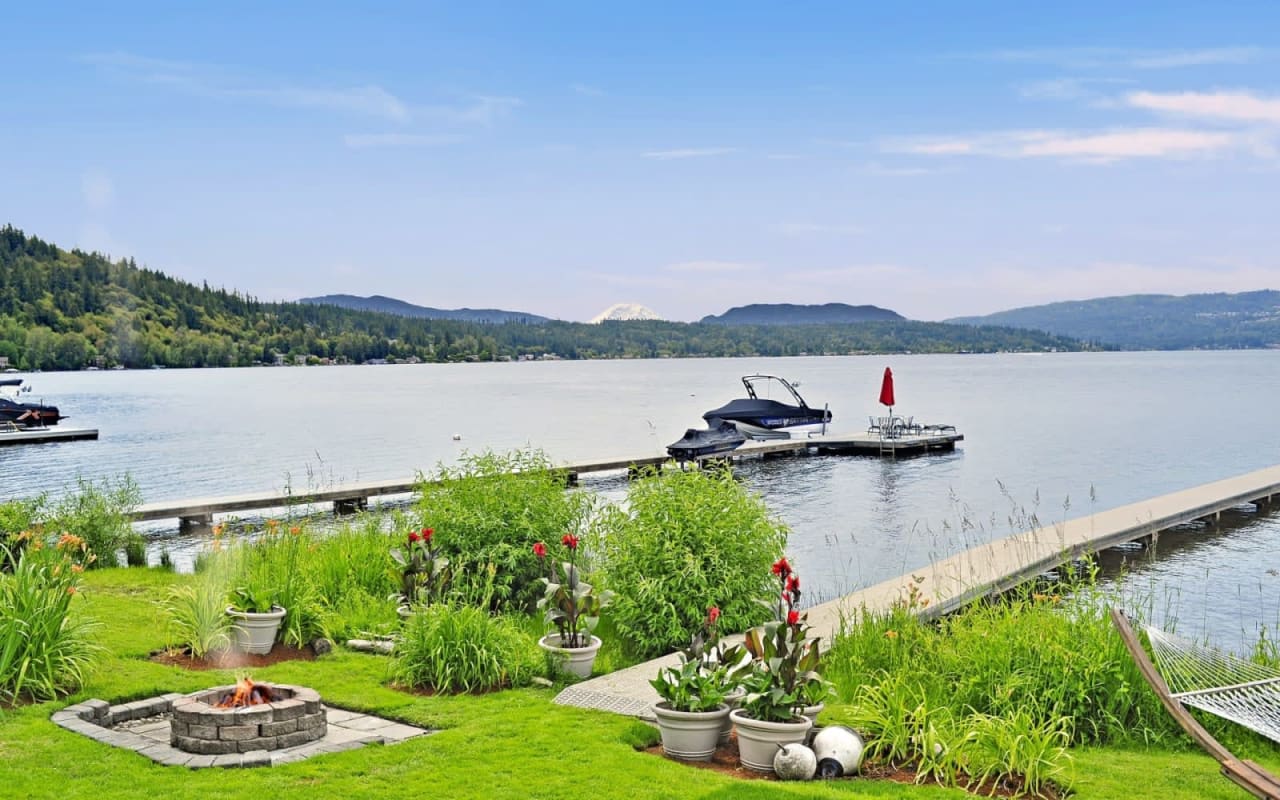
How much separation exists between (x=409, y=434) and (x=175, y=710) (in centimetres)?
5300

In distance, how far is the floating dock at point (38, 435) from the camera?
160 ft

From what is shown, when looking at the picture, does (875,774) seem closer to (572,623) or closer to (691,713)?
(691,713)

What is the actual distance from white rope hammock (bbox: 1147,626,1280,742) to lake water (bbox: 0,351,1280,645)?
3.03m

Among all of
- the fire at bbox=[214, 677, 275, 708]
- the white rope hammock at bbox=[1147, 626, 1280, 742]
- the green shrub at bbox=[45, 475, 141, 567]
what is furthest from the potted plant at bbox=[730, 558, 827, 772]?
the green shrub at bbox=[45, 475, 141, 567]

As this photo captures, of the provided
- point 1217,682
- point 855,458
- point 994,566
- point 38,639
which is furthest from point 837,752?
point 855,458

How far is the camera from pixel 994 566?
48.6 feet

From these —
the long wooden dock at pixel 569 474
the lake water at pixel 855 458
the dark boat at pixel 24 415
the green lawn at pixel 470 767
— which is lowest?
the lake water at pixel 855 458

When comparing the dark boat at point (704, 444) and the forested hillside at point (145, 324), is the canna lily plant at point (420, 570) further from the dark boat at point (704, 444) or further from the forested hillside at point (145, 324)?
the forested hillside at point (145, 324)

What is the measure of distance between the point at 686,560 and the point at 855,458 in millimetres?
32291

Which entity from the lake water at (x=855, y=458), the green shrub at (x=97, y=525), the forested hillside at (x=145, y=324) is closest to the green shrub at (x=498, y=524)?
the lake water at (x=855, y=458)

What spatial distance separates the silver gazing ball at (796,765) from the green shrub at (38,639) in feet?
16.0

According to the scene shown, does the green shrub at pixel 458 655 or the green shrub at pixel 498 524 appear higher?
the green shrub at pixel 498 524

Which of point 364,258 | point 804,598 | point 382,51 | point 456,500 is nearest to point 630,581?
point 456,500

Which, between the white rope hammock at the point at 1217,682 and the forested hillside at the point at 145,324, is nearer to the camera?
the white rope hammock at the point at 1217,682
